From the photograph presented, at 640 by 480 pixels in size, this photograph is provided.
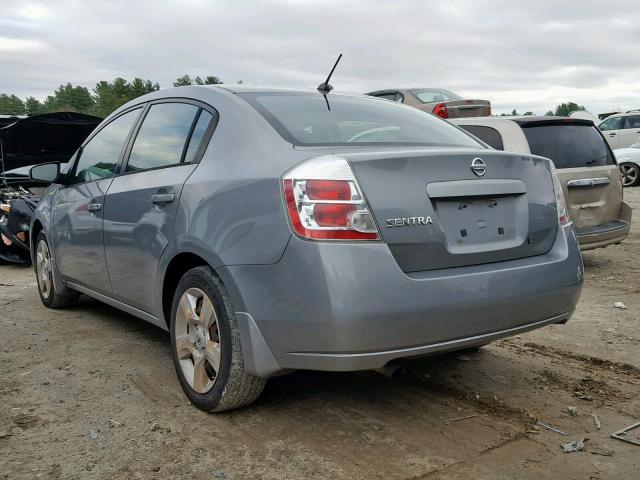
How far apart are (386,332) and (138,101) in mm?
2642

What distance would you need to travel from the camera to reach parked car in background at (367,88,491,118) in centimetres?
1192

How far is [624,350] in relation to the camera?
171 inches

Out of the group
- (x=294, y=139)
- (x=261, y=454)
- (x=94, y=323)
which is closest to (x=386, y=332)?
(x=261, y=454)

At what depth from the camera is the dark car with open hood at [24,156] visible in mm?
8148

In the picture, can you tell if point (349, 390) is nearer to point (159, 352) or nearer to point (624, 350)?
point (159, 352)

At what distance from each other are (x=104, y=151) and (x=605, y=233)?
4.89 meters

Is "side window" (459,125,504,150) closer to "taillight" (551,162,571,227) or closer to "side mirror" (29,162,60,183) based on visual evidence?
"taillight" (551,162,571,227)

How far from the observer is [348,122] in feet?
11.6

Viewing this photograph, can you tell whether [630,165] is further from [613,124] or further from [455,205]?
[455,205]

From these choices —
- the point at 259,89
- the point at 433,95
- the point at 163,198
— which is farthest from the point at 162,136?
the point at 433,95

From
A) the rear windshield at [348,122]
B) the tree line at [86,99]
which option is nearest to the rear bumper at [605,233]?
the rear windshield at [348,122]

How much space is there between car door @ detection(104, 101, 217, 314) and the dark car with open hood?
4.25m

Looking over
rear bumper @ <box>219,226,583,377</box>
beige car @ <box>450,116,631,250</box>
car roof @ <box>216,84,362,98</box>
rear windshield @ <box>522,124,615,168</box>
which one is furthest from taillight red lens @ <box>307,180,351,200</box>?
rear windshield @ <box>522,124,615,168</box>

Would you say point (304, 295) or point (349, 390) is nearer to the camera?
point (304, 295)
